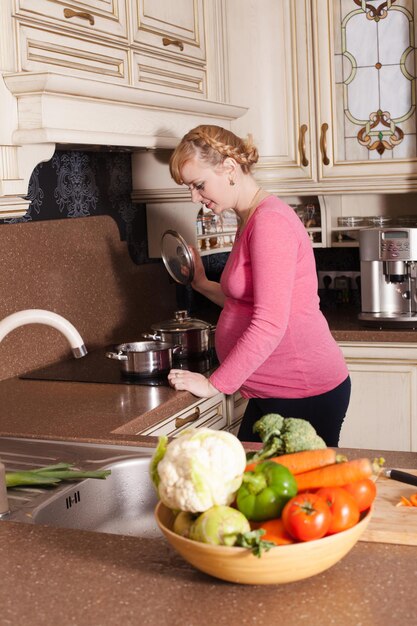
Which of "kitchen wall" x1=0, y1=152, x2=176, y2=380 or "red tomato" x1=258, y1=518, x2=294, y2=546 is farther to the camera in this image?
"kitchen wall" x1=0, y1=152, x2=176, y2=380

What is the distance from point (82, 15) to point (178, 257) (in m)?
0.93

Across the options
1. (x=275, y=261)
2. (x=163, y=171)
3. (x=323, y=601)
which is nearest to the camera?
(x=323, y=601)

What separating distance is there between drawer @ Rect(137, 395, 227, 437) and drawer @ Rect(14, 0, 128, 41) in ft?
3.38

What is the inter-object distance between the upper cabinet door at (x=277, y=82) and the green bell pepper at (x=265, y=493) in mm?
2608

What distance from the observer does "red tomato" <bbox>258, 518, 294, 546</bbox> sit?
105 centimetres

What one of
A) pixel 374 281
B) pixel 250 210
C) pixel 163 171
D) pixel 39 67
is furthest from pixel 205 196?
pixel 374 281

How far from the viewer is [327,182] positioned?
3.56m

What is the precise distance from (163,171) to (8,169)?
126cm

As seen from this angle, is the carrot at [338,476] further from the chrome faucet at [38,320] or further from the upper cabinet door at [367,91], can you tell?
the upper cabinet door at [367,91]

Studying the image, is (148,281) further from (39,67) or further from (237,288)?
(39,67)

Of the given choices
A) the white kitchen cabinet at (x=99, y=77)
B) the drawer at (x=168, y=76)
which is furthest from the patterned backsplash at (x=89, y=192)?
the drawer at (x=168, y=76)

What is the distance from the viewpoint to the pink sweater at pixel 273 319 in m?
2.22

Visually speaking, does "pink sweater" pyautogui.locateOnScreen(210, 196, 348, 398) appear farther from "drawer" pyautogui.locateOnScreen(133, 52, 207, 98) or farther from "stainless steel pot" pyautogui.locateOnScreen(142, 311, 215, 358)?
"drawer" pyautogui.locateOnScreen(133, 52, 207, 98)

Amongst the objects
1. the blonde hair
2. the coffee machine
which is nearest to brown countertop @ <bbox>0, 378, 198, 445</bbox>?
the blonde hair
